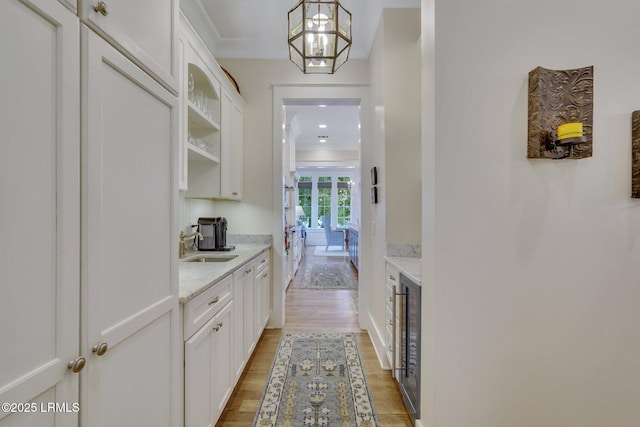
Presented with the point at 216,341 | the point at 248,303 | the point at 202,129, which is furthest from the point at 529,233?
the point at 202,129

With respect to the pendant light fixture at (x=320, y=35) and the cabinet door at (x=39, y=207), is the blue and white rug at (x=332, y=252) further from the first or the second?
the cabinet door at (x=39, y=207)

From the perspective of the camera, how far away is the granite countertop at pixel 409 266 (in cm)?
172

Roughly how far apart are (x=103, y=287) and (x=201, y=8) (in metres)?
2.77

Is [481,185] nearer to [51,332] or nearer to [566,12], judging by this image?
[566,12]

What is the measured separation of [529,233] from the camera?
4.64 ft

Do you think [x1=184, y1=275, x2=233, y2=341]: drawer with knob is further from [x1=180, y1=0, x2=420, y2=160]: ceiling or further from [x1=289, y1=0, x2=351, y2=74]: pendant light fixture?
[x1=180, y1=0, x2=420, y2=160]: ceiling

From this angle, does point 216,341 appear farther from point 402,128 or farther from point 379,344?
point 402,128

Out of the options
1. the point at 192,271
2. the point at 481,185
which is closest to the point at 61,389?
the point at 192,271

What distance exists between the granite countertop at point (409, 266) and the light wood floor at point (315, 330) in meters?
0.91

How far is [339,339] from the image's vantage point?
2.96 metres

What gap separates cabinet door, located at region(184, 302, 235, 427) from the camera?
4.33 ft

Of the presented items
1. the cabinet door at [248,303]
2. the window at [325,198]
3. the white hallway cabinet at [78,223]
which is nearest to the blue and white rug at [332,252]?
the window at [325,198]

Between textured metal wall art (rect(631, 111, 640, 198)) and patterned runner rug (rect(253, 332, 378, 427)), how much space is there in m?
1.87

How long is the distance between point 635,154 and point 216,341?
2.30 m
